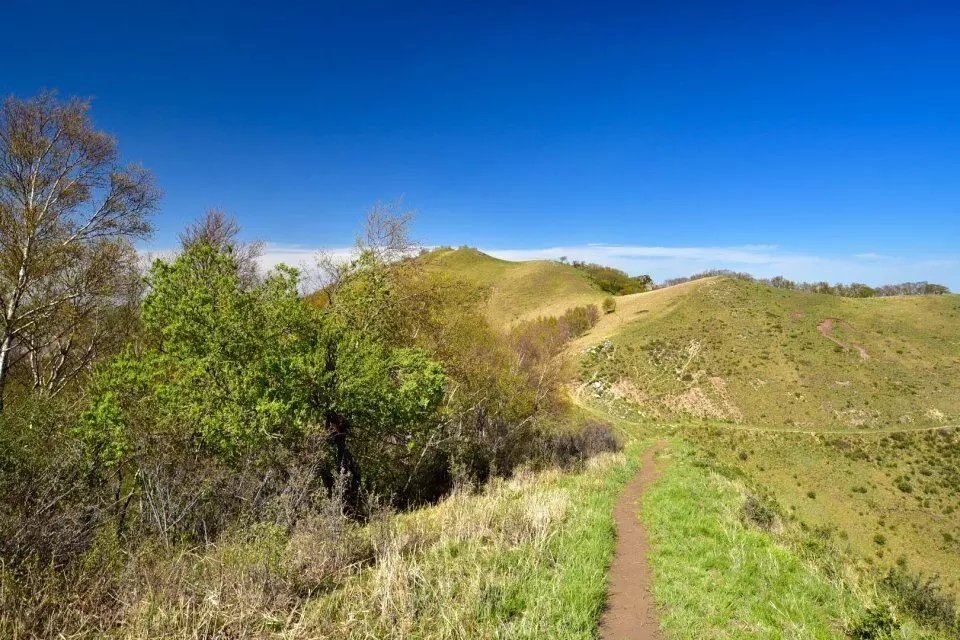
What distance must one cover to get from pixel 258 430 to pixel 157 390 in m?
2.45

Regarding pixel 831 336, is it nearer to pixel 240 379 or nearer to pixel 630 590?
pixel 630 590

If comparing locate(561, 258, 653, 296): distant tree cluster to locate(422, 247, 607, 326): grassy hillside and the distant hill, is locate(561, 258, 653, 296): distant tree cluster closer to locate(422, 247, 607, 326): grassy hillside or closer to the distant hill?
locate(422, 247, 607, 326): grassy hillside

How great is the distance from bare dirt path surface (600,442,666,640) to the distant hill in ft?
129

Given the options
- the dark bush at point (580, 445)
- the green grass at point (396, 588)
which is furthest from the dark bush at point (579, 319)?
the green grass at point (396, 588)

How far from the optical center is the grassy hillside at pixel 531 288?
97294mm

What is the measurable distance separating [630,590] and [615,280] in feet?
443

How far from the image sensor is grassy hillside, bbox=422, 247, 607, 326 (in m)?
97.3

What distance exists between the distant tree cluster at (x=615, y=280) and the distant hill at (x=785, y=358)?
48273mm

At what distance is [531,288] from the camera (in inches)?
4370

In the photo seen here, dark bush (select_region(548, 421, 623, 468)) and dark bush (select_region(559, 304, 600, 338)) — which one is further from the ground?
dark bush (select_region(559, 304, 600, 338))

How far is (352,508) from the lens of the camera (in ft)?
40.7

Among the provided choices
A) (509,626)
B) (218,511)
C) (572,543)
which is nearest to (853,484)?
(572,543)

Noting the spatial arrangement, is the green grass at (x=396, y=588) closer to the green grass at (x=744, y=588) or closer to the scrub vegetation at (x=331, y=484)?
the scrub vegetation at (x=331, y=484)

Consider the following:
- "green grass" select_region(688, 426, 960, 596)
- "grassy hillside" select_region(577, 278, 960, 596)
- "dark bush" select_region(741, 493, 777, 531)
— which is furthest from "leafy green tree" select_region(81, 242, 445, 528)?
"green grass" select_region(688, 426, 960, 596)
